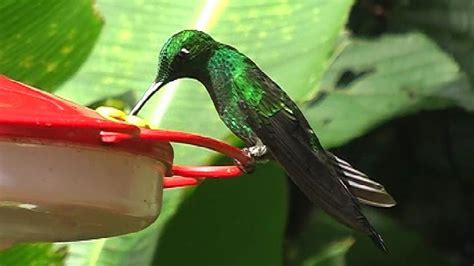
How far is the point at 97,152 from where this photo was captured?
0.75 meters

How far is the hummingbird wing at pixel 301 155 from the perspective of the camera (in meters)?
0.76

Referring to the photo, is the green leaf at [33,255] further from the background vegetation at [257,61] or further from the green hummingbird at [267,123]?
the green hummingbird at [267,123]

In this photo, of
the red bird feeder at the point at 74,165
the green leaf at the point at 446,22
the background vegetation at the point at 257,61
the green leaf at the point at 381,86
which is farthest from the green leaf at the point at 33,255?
the green leaf at the point at 446,22

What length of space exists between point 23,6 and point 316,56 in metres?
0.37

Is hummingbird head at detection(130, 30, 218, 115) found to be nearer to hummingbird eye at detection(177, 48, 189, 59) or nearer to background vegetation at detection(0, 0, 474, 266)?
hummingbird eye at detection(177, 48, 189, 59)

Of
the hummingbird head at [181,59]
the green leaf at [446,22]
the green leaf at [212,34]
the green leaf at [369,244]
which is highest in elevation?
the hummingbird head at [181,59]

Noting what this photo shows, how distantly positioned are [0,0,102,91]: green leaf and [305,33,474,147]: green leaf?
480 mm

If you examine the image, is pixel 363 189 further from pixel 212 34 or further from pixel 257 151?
pixel 212 34

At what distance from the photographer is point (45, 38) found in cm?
114

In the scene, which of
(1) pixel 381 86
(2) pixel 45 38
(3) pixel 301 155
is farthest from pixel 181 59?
(1) pixel 381 86

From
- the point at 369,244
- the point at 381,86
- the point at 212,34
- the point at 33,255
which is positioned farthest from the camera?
the point at 369,244

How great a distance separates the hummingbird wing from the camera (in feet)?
2.48

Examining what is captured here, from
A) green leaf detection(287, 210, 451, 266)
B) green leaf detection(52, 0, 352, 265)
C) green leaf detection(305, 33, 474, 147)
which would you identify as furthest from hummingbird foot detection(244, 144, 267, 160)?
green leaf detection(287, 210, 451, 266)

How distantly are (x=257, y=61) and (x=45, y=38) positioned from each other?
1.00ft
